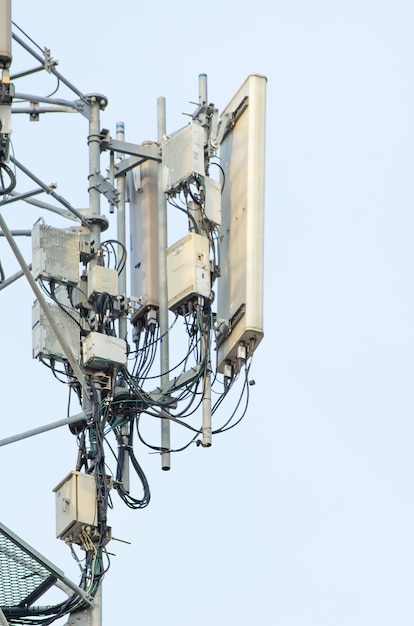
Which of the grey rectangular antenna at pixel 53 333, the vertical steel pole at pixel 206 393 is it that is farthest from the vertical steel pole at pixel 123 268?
the vertical steel pole at pixel 206 393

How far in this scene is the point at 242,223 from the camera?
3534cm

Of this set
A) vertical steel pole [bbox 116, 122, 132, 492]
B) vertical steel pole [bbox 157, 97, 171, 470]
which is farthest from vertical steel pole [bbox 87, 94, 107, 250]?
vertical steel pole [bbox 157, 97, 171, 470]

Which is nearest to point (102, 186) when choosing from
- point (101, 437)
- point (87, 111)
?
point (87, 111)

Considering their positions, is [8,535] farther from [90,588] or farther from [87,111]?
[87,111]

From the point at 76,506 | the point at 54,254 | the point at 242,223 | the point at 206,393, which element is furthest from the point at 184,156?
the point at 76,506

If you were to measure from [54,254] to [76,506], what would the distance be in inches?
128

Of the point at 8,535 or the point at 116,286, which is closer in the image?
the point at 8,535

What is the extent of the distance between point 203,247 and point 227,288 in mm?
707

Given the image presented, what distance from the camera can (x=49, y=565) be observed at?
3228 centimetres

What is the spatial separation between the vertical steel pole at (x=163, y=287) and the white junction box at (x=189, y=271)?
0.22 metres

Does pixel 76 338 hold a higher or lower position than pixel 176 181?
lower

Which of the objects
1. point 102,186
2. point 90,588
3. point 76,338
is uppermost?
point 102,186

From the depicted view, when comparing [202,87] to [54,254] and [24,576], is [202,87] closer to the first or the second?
[54,254]

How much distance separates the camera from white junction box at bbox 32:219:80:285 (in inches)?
1321
